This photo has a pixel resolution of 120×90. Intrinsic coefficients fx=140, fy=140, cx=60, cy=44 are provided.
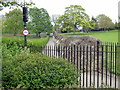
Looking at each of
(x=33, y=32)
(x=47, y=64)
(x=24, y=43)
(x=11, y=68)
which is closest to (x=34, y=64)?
(x=47, y=64)

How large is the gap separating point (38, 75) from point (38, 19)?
7163mm

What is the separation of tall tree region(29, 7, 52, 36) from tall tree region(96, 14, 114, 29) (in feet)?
10.1

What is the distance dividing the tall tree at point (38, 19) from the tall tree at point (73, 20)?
123 cm

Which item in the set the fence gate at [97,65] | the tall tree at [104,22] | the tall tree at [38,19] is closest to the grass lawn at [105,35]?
the tall tree at [104,22]

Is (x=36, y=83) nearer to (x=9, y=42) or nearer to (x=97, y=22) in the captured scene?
(x=9, y=42)

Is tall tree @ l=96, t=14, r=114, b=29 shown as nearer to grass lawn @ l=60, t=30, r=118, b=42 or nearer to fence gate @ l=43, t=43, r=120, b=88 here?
grass lawn @ l=60, t=30, r=118, b=42

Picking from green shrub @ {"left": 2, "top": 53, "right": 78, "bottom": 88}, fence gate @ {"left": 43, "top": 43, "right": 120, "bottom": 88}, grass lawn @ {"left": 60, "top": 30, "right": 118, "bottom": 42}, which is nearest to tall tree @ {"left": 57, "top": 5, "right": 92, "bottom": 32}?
grass lawn @ {"left": 60, "top": 30, "right": 118, "bottom": 42}

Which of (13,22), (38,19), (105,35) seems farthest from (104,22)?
(13,22)

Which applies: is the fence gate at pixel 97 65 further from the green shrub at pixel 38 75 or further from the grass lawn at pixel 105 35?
the grass lawn at pixel 105 35

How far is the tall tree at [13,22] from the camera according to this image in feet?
27.7

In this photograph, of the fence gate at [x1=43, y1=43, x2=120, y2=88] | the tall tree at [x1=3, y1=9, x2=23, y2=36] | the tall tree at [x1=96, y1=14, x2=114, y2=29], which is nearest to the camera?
the fence gate at [x1=43, y1=43, x2=120, y2=88]

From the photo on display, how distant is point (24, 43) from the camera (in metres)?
6.48

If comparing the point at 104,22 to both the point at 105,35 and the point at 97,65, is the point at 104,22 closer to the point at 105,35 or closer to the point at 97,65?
the point at 105,35

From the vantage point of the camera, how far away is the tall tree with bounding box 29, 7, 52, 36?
29.0ft
